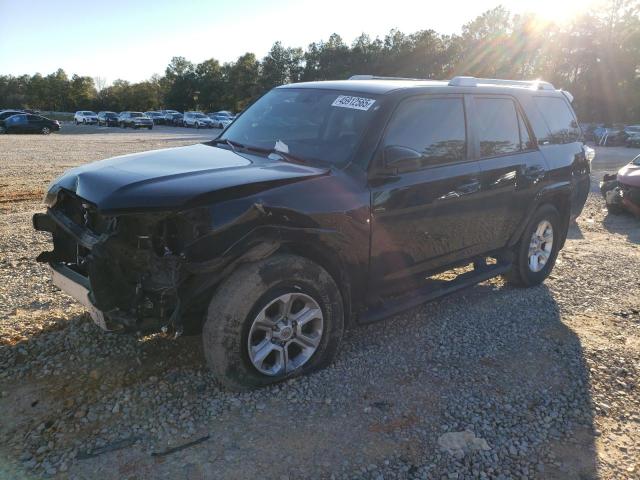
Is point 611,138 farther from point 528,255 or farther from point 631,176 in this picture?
point 528,255

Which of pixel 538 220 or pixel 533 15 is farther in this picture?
pixel 533 15

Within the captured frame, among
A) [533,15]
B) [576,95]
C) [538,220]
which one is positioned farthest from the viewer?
[533,15]

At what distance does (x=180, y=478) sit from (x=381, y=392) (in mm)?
1399

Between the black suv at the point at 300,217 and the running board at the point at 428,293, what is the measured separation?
0.02m

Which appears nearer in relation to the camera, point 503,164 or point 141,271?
point 141,271

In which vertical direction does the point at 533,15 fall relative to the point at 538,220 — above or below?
above

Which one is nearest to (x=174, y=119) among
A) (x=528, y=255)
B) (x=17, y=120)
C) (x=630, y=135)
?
(x=17, y=120)

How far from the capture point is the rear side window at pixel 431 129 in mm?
3947

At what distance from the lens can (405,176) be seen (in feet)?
12.7

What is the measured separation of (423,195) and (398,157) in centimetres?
51

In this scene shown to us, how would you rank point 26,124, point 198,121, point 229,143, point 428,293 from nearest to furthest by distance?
point 428,293, point 229,143, point 26,124, point 198,121

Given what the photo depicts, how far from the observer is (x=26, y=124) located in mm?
34156

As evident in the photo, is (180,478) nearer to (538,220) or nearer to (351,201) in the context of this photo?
(351,201)

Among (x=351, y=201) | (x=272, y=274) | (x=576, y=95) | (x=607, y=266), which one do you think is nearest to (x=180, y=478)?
(x=272, y=274)
